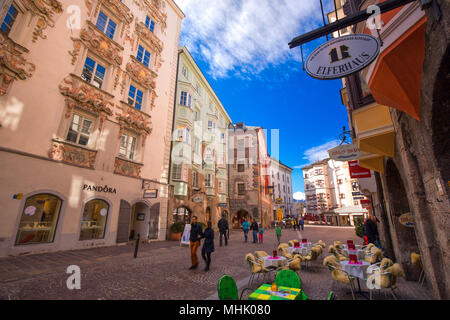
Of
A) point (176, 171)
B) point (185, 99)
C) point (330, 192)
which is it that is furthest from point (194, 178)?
point (330, 192)

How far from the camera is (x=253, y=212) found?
3061 cm

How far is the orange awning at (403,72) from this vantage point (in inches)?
122

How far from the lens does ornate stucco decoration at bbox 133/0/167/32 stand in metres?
15.8

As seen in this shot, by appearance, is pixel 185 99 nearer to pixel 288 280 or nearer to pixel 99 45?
pixel 99 45

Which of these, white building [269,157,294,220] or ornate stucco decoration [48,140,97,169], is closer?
ornate stucco decoration [48,140,97,169]

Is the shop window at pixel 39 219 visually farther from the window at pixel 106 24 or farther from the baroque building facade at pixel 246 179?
the baroque building facade at pixel 246 179

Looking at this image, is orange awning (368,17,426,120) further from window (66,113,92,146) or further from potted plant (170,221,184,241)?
potted plant (170,221,184,241)

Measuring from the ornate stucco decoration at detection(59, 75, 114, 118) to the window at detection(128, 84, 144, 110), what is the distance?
2.03 m

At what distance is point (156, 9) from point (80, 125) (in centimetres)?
1279

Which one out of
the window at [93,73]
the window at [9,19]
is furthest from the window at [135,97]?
the window at [9,19]

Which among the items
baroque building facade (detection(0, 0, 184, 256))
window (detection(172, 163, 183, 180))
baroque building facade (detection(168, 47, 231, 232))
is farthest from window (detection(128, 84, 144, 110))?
window (detection(172, 163, 183, 180))

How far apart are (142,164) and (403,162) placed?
528 inches
